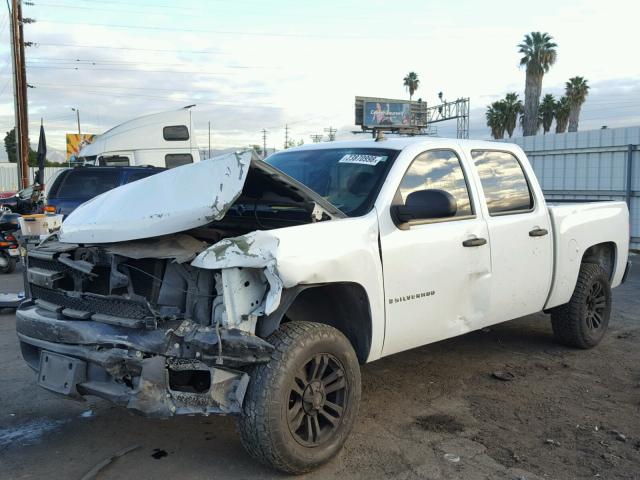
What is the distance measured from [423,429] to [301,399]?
1.11m

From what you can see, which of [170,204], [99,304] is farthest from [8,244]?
Answer: [170,204]

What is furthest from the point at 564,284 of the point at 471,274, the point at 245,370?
the point at 245,370

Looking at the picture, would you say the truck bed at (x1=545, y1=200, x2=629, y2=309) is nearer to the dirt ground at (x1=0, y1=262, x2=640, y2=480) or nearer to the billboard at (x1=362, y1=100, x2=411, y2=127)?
the dirt ground at (x1=0, y1=262, x2=640, y2=480)

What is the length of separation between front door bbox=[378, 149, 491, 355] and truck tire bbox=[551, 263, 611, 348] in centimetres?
169

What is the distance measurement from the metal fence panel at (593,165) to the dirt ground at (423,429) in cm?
881

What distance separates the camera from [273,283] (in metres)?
3.16

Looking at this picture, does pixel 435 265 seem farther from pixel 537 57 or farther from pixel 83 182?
pixel 537 57

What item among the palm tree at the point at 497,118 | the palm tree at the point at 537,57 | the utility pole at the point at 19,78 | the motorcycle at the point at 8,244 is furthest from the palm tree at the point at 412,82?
the motorcycle at the point at 8,244

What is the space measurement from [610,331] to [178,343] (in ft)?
17.8

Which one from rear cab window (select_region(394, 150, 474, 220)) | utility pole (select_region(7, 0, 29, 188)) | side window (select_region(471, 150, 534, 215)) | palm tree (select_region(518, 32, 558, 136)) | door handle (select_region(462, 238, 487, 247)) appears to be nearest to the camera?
rear cab window (select_region(394, 150, 474, 220))

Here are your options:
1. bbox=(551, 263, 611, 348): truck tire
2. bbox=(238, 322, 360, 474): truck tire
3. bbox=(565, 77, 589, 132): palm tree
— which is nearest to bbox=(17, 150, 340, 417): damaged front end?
bbox=(238, 322, 360, 474): truck tire

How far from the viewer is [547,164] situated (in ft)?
50.0

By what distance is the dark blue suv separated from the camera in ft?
37.7

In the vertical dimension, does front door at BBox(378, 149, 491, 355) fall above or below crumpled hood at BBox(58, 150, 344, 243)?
below
